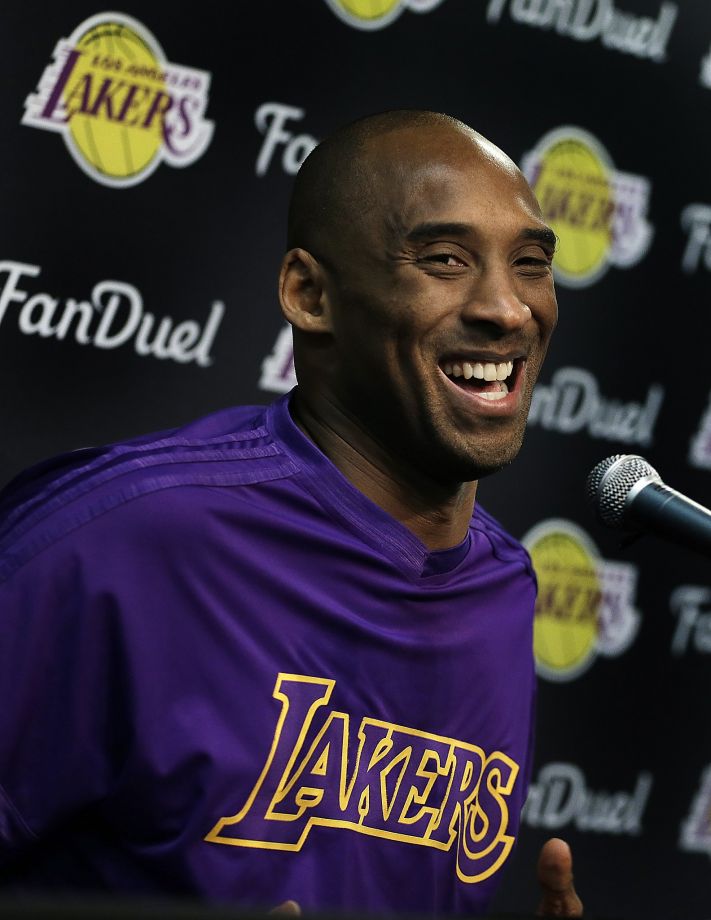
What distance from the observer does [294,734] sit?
1260mm

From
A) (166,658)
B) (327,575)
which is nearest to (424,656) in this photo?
(327,575)

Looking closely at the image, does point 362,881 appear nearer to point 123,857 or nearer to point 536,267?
point 123,857

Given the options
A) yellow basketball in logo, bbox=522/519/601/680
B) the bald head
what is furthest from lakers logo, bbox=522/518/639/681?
the bald head

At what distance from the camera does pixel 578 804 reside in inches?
92.5

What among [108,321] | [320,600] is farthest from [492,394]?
[108,321]

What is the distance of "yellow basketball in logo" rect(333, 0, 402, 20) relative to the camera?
2113mm

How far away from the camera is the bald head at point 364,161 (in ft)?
4.38

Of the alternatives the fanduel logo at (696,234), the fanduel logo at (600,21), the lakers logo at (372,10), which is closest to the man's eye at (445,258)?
the lakers logo at (372,10)

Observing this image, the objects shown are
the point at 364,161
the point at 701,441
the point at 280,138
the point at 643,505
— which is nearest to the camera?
the point at 643,505

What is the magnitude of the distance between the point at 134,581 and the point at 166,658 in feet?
0.24

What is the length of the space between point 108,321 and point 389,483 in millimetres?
744

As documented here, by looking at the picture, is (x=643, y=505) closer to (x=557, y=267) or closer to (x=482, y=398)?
(x=482, y=398)

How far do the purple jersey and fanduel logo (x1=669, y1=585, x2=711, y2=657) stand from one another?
106 centimetres

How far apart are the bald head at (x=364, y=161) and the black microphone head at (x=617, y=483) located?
0.35 metres
